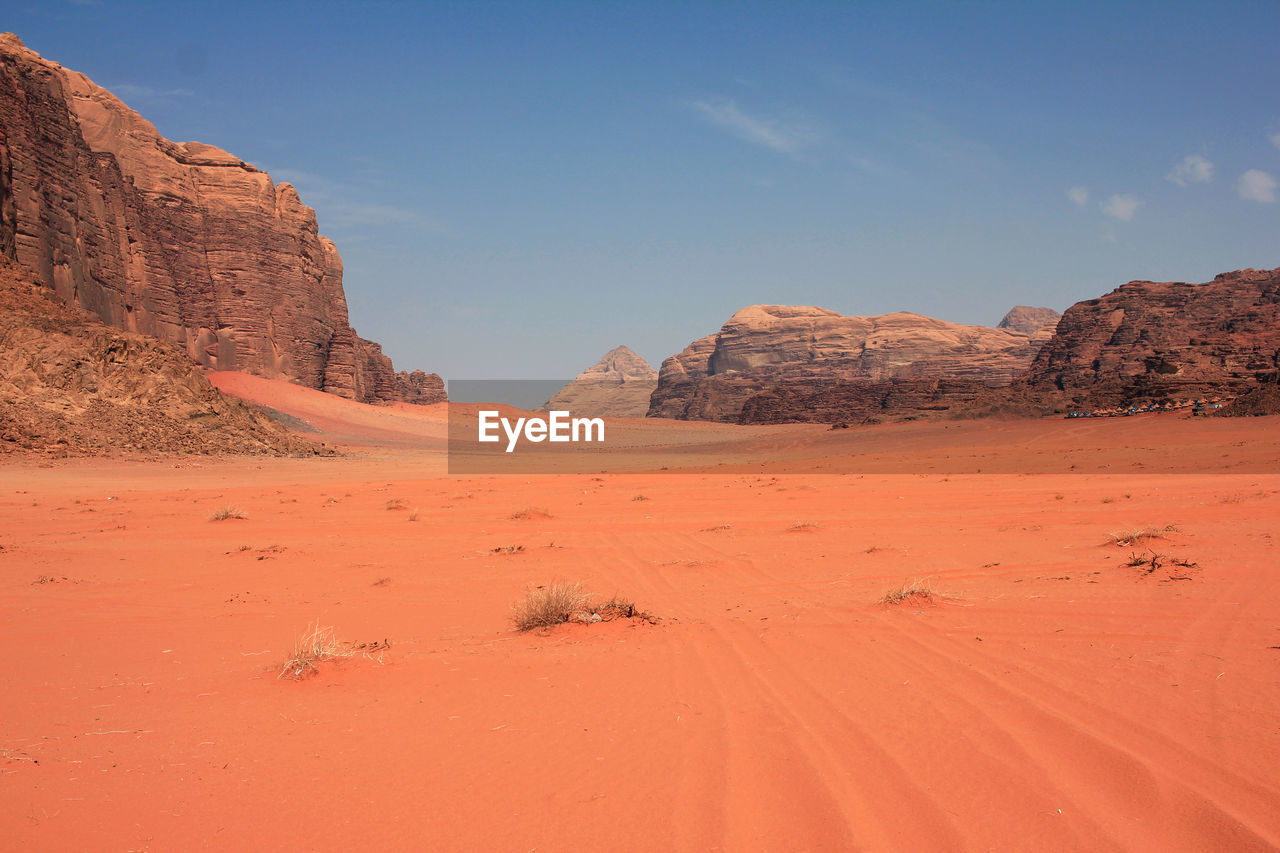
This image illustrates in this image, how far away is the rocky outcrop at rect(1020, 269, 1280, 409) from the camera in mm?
44406

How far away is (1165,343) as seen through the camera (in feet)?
209

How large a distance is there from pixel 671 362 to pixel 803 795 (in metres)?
189

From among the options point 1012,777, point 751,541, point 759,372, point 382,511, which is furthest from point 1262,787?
point 759,372

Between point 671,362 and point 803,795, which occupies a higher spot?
point 671,362

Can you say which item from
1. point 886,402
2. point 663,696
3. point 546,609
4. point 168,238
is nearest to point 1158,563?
point 663,696

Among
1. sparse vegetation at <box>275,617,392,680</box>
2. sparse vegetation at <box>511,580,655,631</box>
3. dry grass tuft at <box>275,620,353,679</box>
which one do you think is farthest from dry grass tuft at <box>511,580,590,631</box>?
dry grass tuft at <box>275,620,353,679</box>

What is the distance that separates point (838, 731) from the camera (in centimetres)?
373

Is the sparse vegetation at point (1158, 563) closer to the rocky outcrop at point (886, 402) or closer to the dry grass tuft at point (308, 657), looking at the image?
the dry grass tuft at point (308, 657)

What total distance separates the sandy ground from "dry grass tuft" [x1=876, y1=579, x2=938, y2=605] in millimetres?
60

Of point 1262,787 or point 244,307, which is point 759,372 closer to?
point 244,307

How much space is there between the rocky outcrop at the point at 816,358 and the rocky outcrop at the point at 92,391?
77.3 m

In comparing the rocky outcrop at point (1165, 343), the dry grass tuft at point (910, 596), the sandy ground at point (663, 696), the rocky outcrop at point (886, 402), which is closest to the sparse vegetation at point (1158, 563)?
the sandy ground at point (663, 696)

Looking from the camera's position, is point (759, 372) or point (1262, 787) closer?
point (1262, 787)

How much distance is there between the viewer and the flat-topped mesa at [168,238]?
1439 inches
